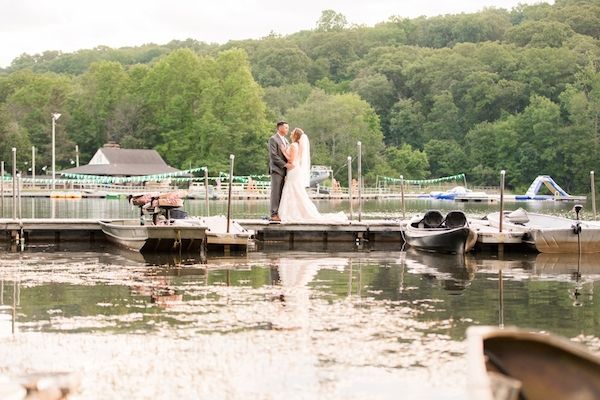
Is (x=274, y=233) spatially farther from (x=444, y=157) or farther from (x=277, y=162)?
(x=444, y=157)

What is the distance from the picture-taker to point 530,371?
788 cm

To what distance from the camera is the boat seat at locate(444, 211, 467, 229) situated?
84.0ft

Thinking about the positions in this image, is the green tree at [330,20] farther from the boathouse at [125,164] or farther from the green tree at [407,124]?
the boathouse at [125,164]

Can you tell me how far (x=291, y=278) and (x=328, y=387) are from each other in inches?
369

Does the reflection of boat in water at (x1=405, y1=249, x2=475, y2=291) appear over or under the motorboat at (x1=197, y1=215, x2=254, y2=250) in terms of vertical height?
under

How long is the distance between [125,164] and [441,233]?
8359cm

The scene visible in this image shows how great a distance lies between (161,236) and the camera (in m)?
23.8

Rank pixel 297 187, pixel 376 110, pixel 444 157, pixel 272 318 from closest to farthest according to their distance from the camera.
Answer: pixel 272 318 → pixel 297 187 → pixel 444 157 → pixel 376 110

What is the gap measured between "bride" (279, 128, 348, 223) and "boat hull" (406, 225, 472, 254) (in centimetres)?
253

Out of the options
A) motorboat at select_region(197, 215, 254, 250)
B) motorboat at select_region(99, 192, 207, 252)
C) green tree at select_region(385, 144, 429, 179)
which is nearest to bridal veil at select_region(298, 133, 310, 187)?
motorboat at select_region(197, 215, 254, 250)

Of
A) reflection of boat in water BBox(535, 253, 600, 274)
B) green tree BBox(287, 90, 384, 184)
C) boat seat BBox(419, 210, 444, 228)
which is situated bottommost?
reflection of boat in water BBox(535, 253, 600, 274)

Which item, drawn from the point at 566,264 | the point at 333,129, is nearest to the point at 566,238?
the point at 566,264

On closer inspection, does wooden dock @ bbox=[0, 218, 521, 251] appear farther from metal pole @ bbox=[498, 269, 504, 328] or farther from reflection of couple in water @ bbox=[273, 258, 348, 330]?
metal pole @ bbox=[498, 269, 504, 328]

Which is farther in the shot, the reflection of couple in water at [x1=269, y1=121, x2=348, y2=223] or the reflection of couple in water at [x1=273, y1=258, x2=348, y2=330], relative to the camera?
the reflection of couple in water at [x1=269, y1=121, x2=348, y2=223]
